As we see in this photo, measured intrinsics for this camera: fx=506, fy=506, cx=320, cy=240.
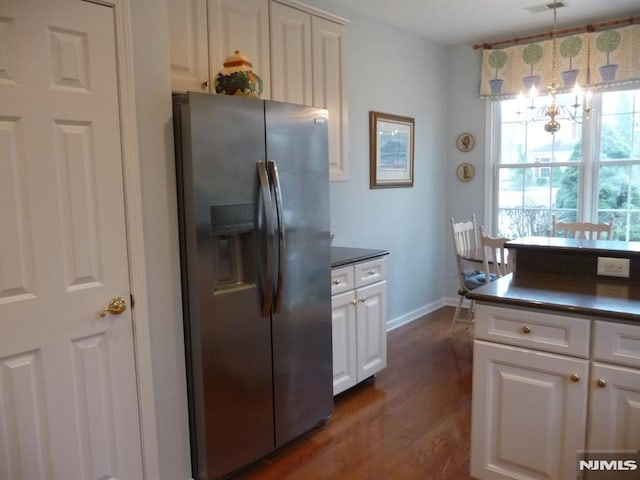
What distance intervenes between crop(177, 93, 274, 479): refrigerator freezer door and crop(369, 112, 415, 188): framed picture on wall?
6.97 ft

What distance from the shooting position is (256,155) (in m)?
2.34

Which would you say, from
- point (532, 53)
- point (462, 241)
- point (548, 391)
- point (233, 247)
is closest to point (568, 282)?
point (548, 391)

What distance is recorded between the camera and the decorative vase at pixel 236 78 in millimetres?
2373

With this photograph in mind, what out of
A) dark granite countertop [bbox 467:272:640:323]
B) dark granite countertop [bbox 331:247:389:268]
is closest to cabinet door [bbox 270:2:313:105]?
dark granite countertop [bbox 331:247:389:268]

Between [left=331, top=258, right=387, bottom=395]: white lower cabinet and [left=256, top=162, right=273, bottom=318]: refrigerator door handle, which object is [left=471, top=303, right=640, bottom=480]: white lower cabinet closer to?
[left=256, top=162, right=273, bottom=318]: refrigerator door handle

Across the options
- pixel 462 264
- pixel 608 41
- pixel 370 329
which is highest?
pixel 608 41

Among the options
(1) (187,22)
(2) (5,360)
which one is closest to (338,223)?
(1) (187,22)

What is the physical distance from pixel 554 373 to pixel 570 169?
329 centimetres

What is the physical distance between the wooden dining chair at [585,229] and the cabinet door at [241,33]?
274 centimetres

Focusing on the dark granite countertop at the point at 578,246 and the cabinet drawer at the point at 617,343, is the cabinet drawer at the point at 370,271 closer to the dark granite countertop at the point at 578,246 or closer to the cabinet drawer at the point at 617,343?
the dark granite countertop at the point at 578,246

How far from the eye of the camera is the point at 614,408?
1834 mm

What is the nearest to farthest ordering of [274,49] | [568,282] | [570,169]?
[568,282], [274,49], [570,169]

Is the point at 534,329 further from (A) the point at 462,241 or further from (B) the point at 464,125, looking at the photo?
(B) the point at 464,125

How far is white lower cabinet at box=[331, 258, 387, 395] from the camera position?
3088mm
